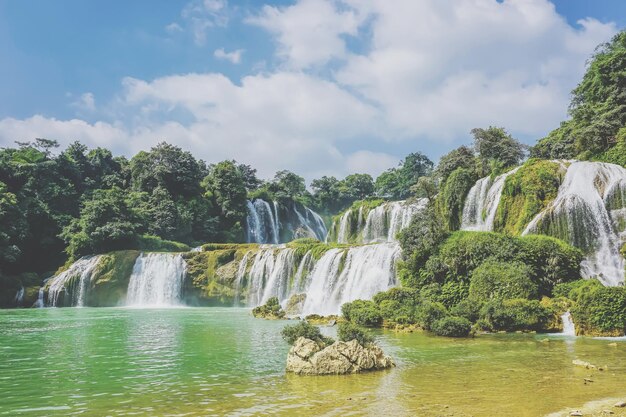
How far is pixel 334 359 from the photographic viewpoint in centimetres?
1150

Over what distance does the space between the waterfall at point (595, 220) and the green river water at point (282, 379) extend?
984cm

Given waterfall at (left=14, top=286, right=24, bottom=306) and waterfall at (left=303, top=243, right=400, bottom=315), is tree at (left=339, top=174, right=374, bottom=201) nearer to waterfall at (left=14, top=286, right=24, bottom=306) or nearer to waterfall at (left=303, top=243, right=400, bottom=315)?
waterfall at (left=303, top=243, right=400, bottom=315)

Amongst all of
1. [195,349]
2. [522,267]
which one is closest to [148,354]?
[195,349]

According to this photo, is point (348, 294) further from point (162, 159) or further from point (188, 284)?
point (162, 159)

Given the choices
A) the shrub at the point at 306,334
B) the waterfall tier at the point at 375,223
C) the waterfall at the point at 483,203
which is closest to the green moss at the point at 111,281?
the waterfall tier at the point at 375,223

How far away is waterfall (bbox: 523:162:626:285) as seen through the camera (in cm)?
2519

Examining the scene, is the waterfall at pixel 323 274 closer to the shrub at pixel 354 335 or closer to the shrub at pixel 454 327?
the shrub at pixel 454 327

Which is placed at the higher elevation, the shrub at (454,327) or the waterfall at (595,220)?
the waterfall at (595,220)

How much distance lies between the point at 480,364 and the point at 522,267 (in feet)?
38.3

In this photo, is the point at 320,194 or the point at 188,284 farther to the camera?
the point at 320,194

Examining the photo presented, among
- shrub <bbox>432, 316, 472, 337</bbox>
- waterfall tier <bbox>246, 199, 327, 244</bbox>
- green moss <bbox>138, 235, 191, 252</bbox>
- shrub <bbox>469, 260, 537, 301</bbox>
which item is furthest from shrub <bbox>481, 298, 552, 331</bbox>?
waterfall tier <bbox>246, 199, 327, 244</bbox>

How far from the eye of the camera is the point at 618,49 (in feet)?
133

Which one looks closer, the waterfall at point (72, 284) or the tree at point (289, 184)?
the waterfall at point (72, 284)

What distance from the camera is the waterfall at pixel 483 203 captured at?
3297cm
